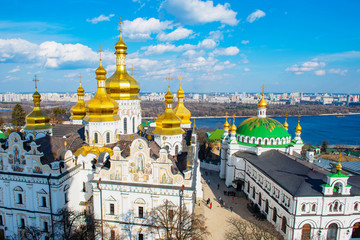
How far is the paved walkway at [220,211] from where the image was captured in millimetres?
14496

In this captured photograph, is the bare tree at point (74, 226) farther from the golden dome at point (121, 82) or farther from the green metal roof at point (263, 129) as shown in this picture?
the green metal roof at point (263, 129)

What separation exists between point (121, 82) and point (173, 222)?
9604 millimetres

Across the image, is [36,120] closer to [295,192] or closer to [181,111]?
[181,111]

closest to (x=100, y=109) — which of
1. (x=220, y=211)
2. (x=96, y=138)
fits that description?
(x=96, y=138)

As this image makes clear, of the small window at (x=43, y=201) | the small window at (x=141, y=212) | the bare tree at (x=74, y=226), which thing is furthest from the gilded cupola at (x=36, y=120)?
the small window at (x=141, y=212)

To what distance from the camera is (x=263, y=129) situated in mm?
19906

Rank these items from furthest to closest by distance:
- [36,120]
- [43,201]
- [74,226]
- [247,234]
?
[36,120], [43,201], [74,226], [247,234]

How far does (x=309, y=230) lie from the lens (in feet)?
41.4

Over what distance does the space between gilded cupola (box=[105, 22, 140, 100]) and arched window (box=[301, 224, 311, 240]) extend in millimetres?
12769

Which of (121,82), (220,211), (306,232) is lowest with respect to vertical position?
(220,211)

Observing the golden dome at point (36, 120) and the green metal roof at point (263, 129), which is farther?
the green metal roof at point (263, 129)

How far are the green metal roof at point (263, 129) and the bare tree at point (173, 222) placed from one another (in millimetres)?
10747

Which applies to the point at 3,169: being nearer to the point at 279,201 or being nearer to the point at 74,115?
the point at 74,115

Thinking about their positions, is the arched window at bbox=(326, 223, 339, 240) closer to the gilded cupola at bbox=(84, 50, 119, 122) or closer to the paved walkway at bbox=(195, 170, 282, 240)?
the paved walkway at bbox=(195, 170, 282, 240)
